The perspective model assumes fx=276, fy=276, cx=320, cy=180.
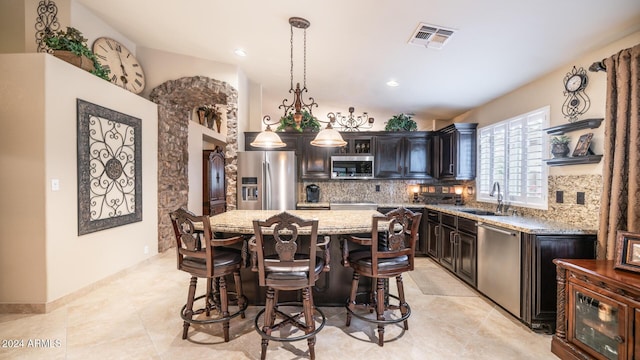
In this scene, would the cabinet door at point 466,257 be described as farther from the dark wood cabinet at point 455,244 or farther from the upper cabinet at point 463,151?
the upper cabinet at point 463,151

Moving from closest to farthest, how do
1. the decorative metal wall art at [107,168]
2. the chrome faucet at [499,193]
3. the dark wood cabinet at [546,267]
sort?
the dark wood cabinet at [546,267]
the decorative metal wall art at [107,168]
the chrome faucet at [499,193]

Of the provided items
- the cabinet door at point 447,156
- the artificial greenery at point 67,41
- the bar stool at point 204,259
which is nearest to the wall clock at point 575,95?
the cabinet door at point 447,156

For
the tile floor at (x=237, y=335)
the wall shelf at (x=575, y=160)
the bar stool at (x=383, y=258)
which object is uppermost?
the wall shelf at (x=575, y=160)

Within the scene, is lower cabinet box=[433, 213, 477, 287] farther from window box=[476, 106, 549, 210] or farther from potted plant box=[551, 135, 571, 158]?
potted plant box=[551, 135, 571, 158]

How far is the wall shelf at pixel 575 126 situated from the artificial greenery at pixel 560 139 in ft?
0.15

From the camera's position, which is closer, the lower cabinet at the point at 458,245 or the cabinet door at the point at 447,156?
the lower cabinet at the point at 458,245

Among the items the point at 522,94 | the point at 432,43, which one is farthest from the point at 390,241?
the point at 522,94

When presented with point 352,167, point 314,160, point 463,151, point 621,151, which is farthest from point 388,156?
point 621,151

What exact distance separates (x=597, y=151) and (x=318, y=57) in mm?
3111

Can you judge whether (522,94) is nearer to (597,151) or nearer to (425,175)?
(597,151)

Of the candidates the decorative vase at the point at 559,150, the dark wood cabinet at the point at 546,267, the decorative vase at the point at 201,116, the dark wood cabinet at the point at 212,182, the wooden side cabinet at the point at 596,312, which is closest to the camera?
the wooden side cabinet at the point at 596,312

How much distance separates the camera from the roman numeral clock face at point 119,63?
383 cm

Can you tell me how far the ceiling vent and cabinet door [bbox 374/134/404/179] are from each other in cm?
231

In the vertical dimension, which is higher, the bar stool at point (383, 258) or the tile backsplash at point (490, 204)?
the tile backsplash at point (490, 204)
